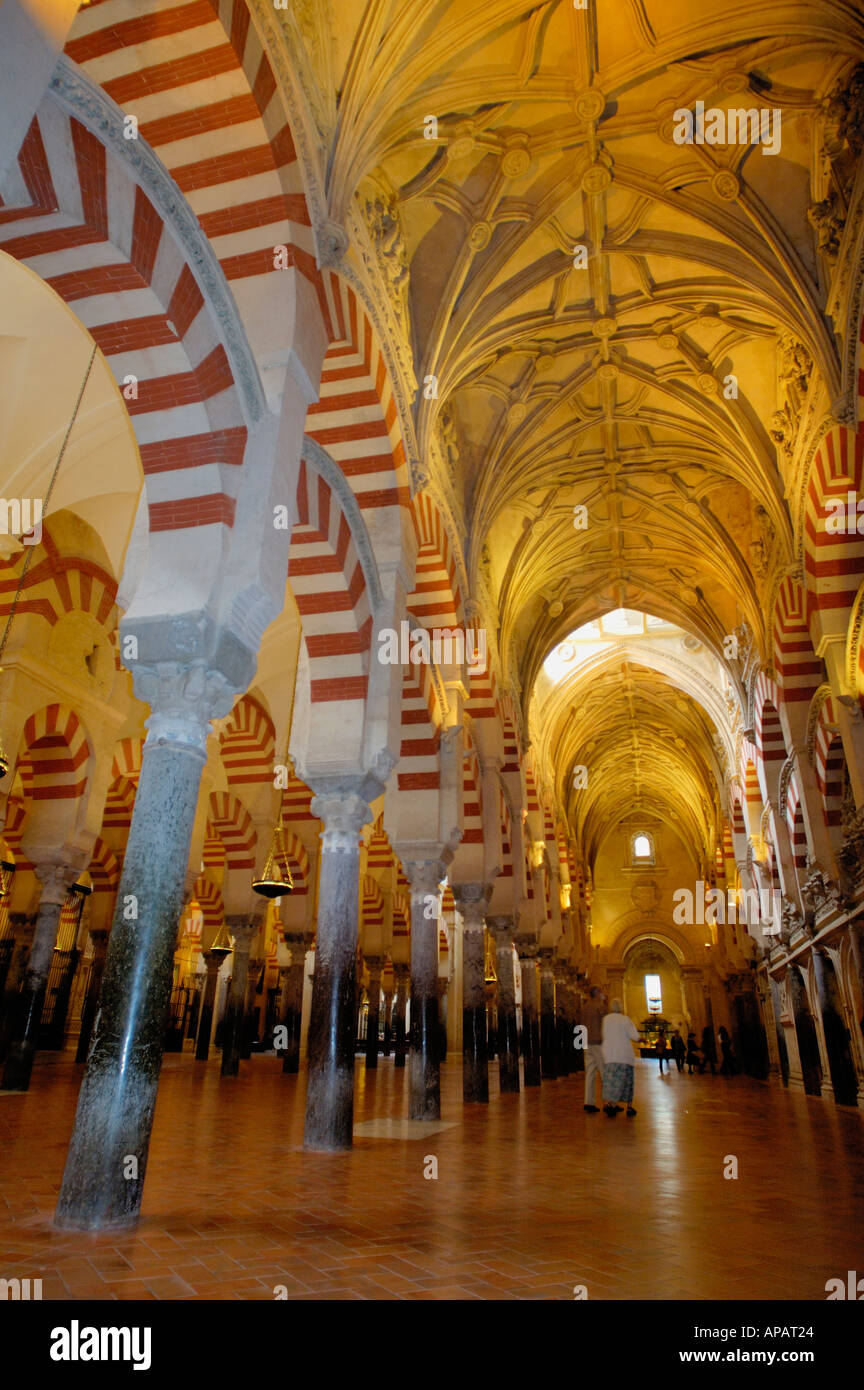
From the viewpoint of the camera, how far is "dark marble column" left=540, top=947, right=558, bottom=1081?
16.0m

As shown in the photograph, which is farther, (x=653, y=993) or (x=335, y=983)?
(x=653, y=993)

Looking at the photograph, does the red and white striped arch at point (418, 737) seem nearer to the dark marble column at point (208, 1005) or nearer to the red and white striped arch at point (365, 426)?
the red and white striped arch at point (365, 426)

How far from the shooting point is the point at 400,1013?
1839 cm

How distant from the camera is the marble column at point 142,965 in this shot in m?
3.18

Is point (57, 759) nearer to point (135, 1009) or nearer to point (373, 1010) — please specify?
point (135, 1009)

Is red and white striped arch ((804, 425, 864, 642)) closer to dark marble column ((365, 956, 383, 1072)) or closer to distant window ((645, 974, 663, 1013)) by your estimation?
dark marble column ((365, 956, 383, 1072))

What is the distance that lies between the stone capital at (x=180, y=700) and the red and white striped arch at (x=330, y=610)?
247cm

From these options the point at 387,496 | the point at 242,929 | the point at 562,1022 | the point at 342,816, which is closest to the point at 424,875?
the point at 342,816

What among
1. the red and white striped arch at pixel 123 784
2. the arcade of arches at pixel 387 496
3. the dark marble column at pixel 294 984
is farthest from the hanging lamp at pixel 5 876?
the dark marble column at pixel 294 984

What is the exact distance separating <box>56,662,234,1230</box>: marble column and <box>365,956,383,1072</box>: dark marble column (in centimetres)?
1229

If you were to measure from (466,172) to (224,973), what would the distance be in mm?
20393

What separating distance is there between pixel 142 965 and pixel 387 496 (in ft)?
15.1

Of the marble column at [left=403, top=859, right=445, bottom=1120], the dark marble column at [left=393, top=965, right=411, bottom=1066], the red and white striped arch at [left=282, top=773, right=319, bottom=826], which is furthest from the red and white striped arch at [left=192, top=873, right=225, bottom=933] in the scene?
the marble column at [left=403, top=859, right=445, bottom=1120]
